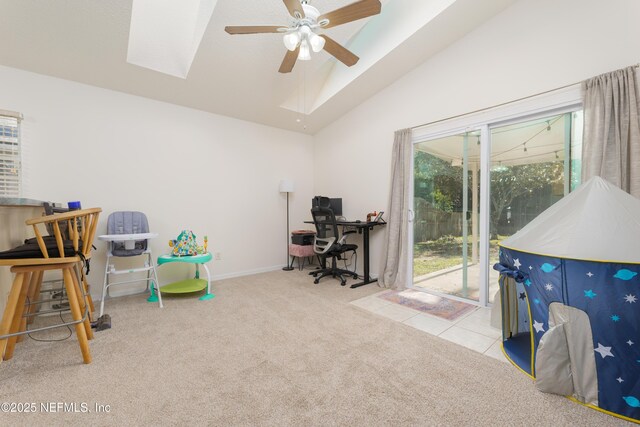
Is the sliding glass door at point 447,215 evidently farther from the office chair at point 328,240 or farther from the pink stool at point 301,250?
the pink stool at point 301,250

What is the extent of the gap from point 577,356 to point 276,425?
1642mm

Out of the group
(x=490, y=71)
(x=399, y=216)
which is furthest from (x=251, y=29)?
(x=399, y=216)

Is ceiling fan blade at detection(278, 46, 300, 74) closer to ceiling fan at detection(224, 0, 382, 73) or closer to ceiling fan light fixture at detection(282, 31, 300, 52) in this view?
ceiling fan at detection(224, 0, 382, 73)

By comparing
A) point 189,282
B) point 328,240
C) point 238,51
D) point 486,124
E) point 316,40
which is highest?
point 238,51

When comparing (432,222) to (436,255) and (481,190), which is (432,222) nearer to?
(436,255)

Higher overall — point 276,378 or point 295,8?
point 295,8

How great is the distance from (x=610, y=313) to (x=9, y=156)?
4866 millimetres

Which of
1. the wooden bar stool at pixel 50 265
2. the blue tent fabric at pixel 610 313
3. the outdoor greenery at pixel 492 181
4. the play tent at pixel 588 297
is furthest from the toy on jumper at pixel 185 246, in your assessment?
the blue tent fabric at pixel 610 313

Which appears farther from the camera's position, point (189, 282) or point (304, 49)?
point (189, 282)

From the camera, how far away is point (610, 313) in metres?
1.29

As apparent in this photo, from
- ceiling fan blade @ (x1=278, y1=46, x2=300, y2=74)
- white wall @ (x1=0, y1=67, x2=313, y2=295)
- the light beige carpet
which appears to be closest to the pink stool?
A: white wall @ (x1=0, y1=67, x2=313, y2=295)

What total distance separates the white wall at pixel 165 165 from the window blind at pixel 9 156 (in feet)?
0.27

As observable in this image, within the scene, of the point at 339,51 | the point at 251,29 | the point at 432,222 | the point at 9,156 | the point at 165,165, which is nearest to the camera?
the point at 251,29

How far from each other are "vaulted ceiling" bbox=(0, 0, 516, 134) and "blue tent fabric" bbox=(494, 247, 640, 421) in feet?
8.25
